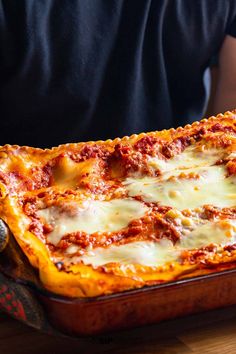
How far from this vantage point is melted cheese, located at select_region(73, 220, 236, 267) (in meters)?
0.96

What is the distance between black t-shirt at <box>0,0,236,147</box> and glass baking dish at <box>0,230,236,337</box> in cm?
77

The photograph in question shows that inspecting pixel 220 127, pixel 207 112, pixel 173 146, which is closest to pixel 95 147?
pixel 173 146

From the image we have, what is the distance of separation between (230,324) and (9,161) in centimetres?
56

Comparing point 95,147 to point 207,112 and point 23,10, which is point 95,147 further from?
point 207,112

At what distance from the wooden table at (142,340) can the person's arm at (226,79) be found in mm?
1106

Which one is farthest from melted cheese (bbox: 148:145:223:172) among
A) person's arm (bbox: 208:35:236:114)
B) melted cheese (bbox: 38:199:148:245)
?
person's arm (bbox: 208:35:236:114)

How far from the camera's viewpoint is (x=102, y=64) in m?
1.69

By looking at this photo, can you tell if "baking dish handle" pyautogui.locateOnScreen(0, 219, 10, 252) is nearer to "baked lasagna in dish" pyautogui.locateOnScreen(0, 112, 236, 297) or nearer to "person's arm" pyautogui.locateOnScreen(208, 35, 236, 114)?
"baked lasagna in dish" pyautogui.locateOnScreen(0, 112, 236, 297)

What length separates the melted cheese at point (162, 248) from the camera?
959mm

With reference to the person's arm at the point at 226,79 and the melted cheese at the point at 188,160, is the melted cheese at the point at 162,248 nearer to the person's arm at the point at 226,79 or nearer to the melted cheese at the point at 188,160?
the melted cheese at the point at 188,160

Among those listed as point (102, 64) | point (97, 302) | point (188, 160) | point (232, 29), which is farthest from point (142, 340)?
point (232, 29)

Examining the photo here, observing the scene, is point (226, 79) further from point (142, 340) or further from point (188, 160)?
point (142, 340)

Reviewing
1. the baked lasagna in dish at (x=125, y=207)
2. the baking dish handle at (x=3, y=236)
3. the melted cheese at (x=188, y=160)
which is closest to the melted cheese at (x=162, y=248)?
the baked lasagna in dish at (x=125, y=207)

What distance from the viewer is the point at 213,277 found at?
911 mm
